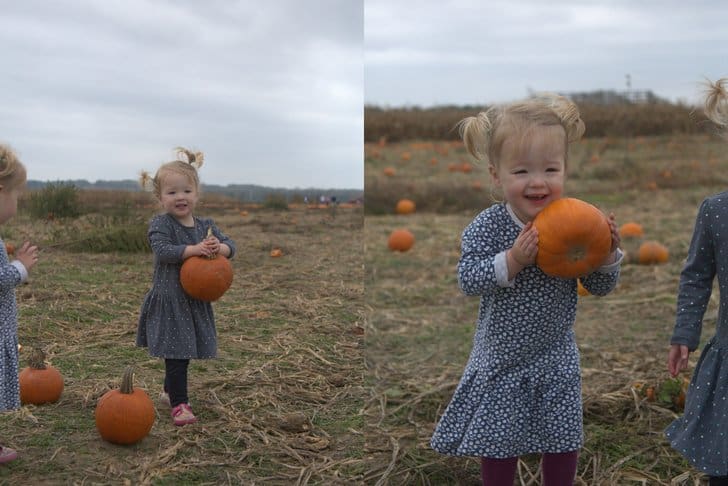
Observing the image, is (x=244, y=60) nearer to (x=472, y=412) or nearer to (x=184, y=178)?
(x=184, y=178)

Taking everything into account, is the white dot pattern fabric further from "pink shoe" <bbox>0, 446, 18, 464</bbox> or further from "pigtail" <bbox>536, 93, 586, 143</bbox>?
"pigtail" <bbox>536, 93, 586, 143</bbox>

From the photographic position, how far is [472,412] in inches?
111

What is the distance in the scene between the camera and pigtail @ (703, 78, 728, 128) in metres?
2.77

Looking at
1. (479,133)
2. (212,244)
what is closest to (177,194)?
(212,244)

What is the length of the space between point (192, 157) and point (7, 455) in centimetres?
123

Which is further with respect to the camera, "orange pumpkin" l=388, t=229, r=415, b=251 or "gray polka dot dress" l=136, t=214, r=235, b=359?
"orange pumpkin" l=388, t=229, r=415, b=251

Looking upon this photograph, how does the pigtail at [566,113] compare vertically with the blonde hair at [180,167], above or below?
above

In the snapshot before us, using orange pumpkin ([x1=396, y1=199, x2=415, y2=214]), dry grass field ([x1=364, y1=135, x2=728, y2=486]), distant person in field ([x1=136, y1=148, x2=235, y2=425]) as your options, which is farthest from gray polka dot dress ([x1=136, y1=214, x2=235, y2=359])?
orange pumpkin ([x1=396, y1=199, x2=415, y2=214])

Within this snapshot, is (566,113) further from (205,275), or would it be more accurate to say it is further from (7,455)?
(7,455)

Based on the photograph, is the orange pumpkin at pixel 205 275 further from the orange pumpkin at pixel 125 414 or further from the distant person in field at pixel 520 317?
the distant person in field at pixel 520 317

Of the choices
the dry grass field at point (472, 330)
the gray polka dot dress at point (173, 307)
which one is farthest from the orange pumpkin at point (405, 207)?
the gray polka dot dress at point (173, 307)

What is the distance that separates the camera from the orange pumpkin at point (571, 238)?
8.45 ft

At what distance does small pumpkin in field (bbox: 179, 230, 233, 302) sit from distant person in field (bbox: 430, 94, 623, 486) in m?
1.07

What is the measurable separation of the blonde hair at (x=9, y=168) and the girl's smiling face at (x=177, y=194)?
54 centimetres
